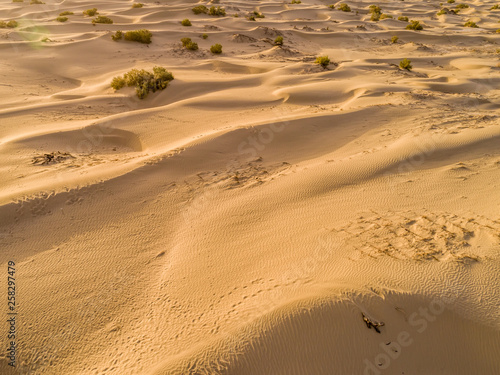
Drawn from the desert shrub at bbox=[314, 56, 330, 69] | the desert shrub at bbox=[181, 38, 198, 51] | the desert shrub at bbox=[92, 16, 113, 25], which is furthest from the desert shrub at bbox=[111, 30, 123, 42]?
the desert shrub at bbox=[314, 56, 330, 69]

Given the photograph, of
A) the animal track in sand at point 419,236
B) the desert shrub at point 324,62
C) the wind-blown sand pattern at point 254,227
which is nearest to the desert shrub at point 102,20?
the wind-blown sand pattern at point 254,227

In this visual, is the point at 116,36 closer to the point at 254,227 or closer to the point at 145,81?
the point at 145,81

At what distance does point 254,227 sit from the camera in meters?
3.47

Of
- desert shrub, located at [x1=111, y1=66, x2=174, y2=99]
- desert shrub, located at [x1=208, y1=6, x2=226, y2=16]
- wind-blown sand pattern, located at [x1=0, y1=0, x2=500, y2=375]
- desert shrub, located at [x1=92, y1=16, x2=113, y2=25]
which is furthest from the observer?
desert shrub, located at [x1=208, y1=6, x2=226, y2=16]

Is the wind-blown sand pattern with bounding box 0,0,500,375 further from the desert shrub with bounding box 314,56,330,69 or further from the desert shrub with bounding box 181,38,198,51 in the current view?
the desert shrub with bounding box 181,38,198,51

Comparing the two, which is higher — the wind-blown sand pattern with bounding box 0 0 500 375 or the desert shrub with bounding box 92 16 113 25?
the desert shrub with bounding box 92 16 113 25

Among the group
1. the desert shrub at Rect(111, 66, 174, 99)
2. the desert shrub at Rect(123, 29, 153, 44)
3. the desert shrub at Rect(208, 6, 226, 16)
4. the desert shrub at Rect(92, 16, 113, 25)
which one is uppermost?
the desert shrub at Rect(208, 6, 226, 16)

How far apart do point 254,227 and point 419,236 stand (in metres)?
1.69

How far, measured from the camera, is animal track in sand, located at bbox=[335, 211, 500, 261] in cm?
283

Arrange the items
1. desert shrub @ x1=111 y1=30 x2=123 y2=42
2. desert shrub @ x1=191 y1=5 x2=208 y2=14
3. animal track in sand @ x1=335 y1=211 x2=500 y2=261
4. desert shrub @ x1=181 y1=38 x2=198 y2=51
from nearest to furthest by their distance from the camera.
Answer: animal track in sand @ x1=335 y1=211 x2=500 y2=261
desert shrub @ x1=181 y1=38 x2=198 y2=51
desert shrub @ x1=111 y1=30 x2=123 y2=42
desert shrub @ x1=191 y1=5 x2=208 y2=14

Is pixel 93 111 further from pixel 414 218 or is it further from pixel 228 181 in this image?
pixel 414 218

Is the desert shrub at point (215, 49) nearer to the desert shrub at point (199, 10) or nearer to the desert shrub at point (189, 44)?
the desert shrub at point (189, 44)

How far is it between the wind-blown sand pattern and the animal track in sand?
0.06 ft

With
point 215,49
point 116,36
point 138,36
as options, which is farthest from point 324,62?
point 116,36
